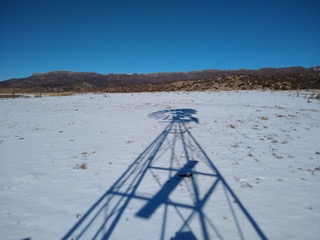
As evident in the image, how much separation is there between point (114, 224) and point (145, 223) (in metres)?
0.61

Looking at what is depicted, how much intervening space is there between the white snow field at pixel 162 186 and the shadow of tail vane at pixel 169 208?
21mm

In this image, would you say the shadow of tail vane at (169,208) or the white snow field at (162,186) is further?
the white snow field at (162,186)

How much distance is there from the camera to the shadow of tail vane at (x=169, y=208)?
14.4 feet

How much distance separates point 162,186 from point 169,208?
42.0 inches

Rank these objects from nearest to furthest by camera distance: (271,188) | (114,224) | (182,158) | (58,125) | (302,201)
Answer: (114,224) < (302,201) < (271,188) < (182,158) < (58,125)

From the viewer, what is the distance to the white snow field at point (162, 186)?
452 centimetres

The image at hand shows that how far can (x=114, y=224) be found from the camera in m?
4.63

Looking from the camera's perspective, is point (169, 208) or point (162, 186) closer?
point (169, 208)

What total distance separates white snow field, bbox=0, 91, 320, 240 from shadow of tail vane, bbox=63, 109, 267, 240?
21mm

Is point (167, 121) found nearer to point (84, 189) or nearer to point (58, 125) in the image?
point (58, 125)

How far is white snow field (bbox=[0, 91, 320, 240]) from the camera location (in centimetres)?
452

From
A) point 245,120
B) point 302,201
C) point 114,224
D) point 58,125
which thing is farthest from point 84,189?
point 245,120

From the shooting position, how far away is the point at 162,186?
6.20m

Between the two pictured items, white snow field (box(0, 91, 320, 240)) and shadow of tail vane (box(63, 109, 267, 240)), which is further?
white snow field (box(0, 91, 320, 240))
